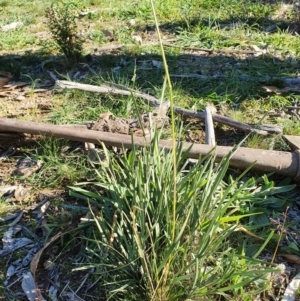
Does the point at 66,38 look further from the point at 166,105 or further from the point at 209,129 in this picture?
the point at 209,129

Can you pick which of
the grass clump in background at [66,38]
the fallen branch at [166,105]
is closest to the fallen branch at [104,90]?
the fallen branch at [166,105]

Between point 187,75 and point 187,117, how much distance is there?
0.88m

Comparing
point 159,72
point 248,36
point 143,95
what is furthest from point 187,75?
point 248,36

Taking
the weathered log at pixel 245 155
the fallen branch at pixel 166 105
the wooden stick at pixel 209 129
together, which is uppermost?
the weathered log at pixel 245 155

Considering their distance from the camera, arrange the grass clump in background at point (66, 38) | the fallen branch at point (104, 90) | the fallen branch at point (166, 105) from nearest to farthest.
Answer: the fallen branch at point (166, 105)
the fallen branch at point (104, 90)
the grass clump in background at point (66, 38)

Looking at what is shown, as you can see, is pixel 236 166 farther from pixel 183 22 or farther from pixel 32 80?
pixel 183 22

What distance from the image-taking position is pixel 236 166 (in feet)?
10.8

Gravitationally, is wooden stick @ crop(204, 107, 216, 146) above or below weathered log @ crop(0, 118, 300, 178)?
below

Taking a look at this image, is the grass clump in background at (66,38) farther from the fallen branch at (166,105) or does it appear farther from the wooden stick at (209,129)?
the wooden stick at (209,129)

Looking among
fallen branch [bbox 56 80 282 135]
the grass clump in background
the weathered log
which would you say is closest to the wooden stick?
fallen branch [bbox 56 80 282 135]

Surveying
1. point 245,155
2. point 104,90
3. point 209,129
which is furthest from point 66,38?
point 245,155

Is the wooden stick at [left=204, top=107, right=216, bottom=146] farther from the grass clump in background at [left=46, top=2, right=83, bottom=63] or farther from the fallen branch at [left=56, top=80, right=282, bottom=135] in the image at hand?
the grass clump in background at [left=46, top=2, right=83, bottom=63]

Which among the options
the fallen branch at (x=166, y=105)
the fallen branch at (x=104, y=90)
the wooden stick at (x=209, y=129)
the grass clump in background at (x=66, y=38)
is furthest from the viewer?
the grass clump in background at (x=66, y=38)

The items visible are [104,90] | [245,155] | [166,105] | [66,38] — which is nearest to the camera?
[245,155]
